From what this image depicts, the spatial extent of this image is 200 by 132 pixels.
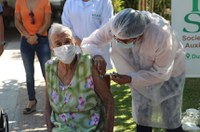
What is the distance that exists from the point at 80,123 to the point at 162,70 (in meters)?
0.69

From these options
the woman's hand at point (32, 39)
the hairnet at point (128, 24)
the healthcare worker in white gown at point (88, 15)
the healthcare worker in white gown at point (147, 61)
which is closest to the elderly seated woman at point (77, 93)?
the healthcare worker in white gown at point (147, 61)

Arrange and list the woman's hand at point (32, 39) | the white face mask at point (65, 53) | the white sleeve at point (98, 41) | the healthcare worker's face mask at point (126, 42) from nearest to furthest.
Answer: the healthcare worker's face mask at point (126, 42)
the white face mask at point (65, 53)
the white sleeve at point (98, 41)
the woman's hand at point (32, 39)

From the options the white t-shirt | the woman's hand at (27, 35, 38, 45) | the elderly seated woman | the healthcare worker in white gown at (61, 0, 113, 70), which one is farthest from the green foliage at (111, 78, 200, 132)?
the elderly seated woman

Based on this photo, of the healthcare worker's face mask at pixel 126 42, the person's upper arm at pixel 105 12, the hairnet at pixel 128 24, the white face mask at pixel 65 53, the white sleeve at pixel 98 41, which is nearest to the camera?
the hairnet at pixel 128 24

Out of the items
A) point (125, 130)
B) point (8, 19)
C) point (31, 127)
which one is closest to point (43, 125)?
point (31, 127)

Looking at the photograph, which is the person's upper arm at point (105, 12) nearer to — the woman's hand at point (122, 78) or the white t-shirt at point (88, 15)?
the white t-shirt at point (88, 15)

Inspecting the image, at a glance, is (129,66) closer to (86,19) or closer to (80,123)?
(80,123)

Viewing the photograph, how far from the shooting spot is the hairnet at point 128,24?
2.87m

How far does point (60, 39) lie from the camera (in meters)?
3.21

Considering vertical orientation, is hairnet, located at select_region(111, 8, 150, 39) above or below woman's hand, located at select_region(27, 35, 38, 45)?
above

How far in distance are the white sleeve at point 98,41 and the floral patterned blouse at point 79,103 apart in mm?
96

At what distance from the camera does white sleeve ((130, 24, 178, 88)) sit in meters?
3.03

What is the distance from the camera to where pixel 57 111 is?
3.24 m

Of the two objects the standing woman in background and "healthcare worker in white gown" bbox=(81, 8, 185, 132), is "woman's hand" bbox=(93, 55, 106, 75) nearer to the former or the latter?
"healthcare worker in white gown" bbox=(81, 8, 185, 132)
